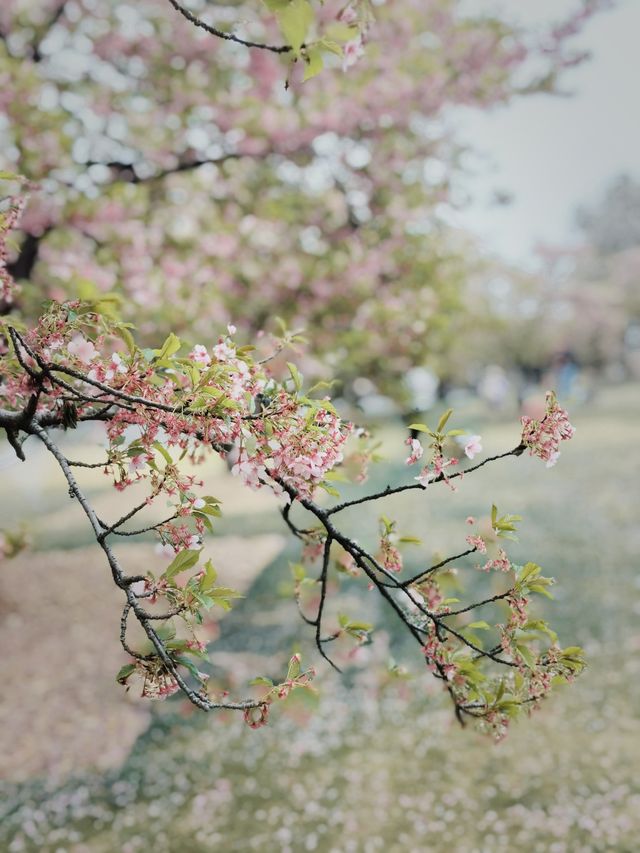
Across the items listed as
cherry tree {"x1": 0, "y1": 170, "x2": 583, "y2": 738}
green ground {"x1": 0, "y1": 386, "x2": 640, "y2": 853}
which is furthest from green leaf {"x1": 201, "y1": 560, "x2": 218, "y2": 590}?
green ground {"x1": 0, "y1": 386, "x2": 640, "y2": 853}

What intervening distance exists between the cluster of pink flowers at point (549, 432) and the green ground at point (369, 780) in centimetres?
206

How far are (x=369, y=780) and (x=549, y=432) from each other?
4329mm

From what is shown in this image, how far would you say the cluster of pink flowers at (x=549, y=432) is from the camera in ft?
6.17

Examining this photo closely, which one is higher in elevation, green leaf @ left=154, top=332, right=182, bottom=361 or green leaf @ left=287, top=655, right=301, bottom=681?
green leaf @ left=154, top=332, right=182, bottom=361

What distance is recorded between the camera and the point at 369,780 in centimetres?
547

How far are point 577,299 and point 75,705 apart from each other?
3058 centimetres

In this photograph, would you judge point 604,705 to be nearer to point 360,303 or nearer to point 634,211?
point 360,303

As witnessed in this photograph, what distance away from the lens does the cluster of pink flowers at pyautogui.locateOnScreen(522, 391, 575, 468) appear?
188 centimetres

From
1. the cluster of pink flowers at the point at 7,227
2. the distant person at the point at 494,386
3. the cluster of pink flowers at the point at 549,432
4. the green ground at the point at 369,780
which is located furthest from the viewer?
the distant person at the point at 494,386

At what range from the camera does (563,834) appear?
4.71 m

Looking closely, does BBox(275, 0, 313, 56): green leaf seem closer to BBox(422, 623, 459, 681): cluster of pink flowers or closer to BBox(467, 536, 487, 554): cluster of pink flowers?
BBox(467, 536, 487, 554): cluster of pink flowers

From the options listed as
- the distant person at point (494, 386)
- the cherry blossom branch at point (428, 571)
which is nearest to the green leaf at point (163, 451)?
the cherry blossom branch at point (428, 571)

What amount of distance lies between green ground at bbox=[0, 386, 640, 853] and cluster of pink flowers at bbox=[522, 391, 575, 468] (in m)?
2.06

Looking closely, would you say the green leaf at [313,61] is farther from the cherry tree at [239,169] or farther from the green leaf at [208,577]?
the cherry tree at [239,169]
